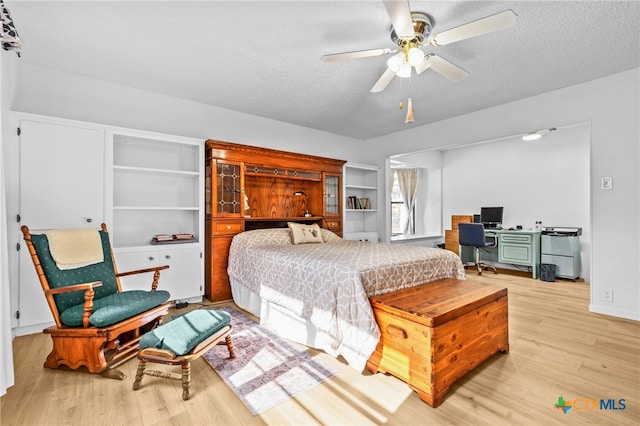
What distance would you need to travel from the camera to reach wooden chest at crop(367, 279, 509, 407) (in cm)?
177

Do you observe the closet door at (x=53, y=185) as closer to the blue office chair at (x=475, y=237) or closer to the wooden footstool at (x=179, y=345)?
the wooden footstool at (x=179, y=345)

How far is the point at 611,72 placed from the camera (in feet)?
10.5

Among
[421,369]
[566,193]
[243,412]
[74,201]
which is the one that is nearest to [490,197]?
[566,193]

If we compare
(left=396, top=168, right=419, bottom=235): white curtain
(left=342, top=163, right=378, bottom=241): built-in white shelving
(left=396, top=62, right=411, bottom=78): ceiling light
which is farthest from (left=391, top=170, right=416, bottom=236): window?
(left=396, top=62, right=411, bottom=78): ceiling light

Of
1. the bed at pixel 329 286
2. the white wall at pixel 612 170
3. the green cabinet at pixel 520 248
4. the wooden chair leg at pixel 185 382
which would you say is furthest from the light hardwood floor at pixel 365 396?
the green cabinet at pixel 520 248

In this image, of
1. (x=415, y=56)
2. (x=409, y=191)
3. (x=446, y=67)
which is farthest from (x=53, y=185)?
(x=409, y=191)

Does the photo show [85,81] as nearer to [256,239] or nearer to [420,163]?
[256,239]

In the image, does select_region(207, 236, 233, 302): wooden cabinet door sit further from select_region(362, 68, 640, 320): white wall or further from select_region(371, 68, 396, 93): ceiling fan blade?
select_region(362, 68, 640, 320): white wall

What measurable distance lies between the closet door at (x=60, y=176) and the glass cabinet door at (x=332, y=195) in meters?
3.05

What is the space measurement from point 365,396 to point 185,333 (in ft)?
4.04

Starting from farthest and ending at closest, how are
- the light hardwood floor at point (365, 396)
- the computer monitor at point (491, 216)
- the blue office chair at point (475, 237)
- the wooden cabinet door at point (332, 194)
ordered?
the computer monitor at point (491, 216)
the blue office chair at point (475, 237)
the wooden cabinet door at point (332, 194)
the light hardwood floor at point (365, 396)

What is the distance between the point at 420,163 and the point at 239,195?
4629mm

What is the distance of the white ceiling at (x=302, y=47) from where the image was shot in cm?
220

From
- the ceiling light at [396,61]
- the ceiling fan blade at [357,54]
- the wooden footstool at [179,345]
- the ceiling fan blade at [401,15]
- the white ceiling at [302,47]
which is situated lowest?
the wooden footstool at [179,345]
